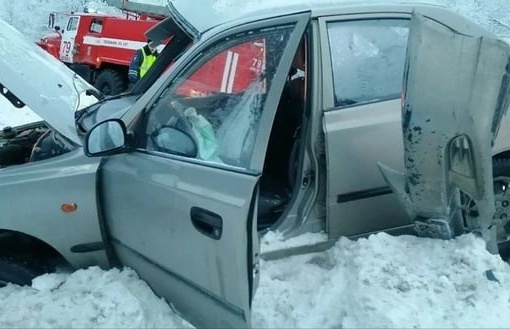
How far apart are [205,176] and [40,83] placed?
4.23ft

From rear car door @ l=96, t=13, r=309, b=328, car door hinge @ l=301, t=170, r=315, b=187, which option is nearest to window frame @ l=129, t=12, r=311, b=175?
rear car door @ l=96, t=13, r=309, b=328

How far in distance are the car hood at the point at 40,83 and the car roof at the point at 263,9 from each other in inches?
29.4

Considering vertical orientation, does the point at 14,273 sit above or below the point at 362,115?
below

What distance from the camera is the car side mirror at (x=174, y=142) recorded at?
2.61 m

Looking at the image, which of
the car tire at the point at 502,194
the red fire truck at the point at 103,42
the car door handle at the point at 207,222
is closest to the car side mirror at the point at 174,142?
the car door handle at the point at 207,222

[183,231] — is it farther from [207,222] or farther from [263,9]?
[263,9]

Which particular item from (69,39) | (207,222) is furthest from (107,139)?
(69,39)

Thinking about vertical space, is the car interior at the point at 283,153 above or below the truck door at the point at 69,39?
above

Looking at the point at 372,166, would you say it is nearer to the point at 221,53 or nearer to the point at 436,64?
the point at 436,64

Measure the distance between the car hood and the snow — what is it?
0.76 meters

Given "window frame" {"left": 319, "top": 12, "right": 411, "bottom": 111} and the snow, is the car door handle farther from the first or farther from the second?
"window frame" {"left": 319, "top": 12, "right": 411, "bottom": 111}

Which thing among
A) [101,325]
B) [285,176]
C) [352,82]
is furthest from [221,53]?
[101,325]

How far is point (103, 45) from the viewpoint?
12.8 meters

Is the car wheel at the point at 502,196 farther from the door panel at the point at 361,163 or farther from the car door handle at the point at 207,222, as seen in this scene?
the car door handle at the point at 207,222
